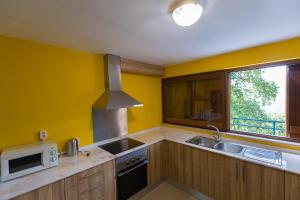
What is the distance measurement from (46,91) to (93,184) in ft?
4.02

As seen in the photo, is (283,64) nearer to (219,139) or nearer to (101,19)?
(219,139)

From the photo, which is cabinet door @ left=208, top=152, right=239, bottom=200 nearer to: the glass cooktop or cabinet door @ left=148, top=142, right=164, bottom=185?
cabinet door @ left=148, top=142, right=164, bottom=185

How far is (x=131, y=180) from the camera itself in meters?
1.92

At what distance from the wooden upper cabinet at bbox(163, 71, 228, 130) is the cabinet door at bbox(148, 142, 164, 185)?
86 centimetres

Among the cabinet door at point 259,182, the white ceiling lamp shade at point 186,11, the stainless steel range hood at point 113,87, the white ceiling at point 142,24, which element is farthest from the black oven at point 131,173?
the white ceiling lamp shade at point 186,11

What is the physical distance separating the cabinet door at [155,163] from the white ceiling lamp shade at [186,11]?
5.94 ft

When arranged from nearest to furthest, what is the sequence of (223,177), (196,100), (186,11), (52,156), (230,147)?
(186,11)
(52,156)
(223,177)
(230,147)
(196,100)

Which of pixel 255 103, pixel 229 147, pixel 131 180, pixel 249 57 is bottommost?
pixel 131 180

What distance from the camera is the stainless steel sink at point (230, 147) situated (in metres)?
2.04

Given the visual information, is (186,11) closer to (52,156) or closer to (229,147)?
(52,156)

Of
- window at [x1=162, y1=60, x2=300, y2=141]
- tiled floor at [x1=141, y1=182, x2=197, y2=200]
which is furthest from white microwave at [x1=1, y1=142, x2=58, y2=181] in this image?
window at [x1=162, y1=60, x2=300, y2=141]

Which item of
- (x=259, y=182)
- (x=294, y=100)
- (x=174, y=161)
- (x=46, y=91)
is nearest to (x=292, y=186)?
(x=259, y=182)

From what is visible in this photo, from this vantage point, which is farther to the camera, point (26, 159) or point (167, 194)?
point (167, 194)

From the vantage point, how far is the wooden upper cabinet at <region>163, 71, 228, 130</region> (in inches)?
92.4
